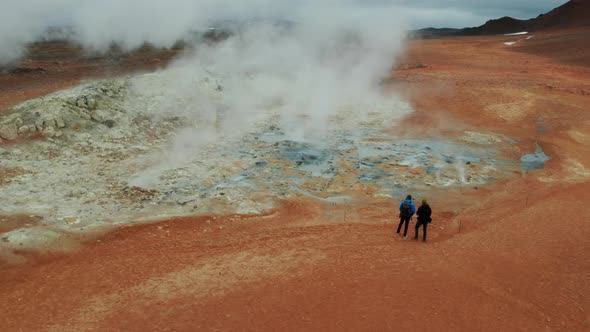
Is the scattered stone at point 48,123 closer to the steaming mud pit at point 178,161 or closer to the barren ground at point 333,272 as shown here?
the steaming mud pit at point 178,161

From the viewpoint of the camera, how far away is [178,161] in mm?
10875

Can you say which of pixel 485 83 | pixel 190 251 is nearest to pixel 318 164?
pixel 190 251

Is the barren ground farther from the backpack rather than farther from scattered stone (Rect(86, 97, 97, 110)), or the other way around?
scattered stone (Rect(86, 97, 97, 110))

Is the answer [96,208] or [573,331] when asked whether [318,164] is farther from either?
[573,331]

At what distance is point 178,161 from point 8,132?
494 centimetres

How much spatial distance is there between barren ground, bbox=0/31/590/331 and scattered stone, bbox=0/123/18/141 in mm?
4716

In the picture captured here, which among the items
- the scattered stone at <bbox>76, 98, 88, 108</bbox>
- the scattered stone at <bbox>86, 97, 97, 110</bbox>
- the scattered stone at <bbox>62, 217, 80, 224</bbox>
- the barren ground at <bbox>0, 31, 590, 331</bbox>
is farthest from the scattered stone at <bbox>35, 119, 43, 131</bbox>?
the scattered stone at <bbox>62, 217, 80, 224</bbox>

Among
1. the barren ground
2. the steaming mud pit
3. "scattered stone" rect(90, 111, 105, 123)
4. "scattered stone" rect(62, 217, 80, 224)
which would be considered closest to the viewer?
the barren ground

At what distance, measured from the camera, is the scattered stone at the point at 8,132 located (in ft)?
37.0

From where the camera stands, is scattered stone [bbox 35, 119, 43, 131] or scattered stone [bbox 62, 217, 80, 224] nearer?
scattered stone [bbox 62, 217, 80, 224]

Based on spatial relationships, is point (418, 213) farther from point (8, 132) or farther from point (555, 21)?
point (555, 21)

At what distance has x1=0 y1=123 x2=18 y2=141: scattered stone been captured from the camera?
11.3m

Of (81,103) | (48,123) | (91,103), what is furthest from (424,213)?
(81,103)

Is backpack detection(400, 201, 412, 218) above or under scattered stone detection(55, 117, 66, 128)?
under
